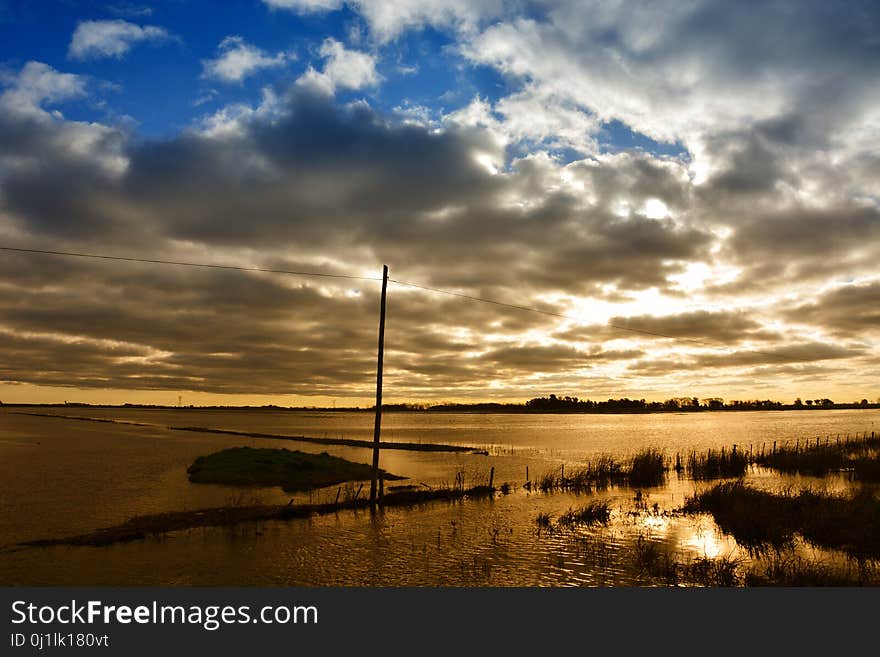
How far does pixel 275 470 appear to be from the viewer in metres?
45.1

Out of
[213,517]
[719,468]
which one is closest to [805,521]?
[213,517]

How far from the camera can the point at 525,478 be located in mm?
46125

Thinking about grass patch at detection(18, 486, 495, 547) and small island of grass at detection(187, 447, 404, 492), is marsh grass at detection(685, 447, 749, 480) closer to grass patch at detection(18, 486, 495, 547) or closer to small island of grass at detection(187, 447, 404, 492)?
grass patch at detection(18, 486, 495, 547)

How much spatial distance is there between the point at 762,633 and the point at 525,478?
114 feet

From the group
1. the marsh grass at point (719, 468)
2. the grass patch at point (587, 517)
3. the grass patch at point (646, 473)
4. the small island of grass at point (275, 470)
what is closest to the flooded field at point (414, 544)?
the grass patch at point (587, 517)

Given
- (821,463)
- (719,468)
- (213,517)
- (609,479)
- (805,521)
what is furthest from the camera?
(719,468)

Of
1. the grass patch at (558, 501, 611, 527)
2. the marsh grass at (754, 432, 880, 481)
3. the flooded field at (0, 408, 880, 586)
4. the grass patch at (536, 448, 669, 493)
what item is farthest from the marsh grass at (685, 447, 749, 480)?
the grass patch at (558, 501, 611, 527)

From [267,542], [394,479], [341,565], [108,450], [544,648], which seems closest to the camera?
[544,648]

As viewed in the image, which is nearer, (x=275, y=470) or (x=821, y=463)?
(x=275, y=470)

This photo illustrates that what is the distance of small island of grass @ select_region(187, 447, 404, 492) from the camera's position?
43031 millimetres

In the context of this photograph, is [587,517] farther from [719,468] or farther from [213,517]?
[719,468]

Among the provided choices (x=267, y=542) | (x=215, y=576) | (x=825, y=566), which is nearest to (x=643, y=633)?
(x=825, y=566)

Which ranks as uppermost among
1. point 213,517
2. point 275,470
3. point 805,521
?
point 805,521

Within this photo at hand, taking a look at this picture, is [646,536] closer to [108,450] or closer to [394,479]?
[394,479]
